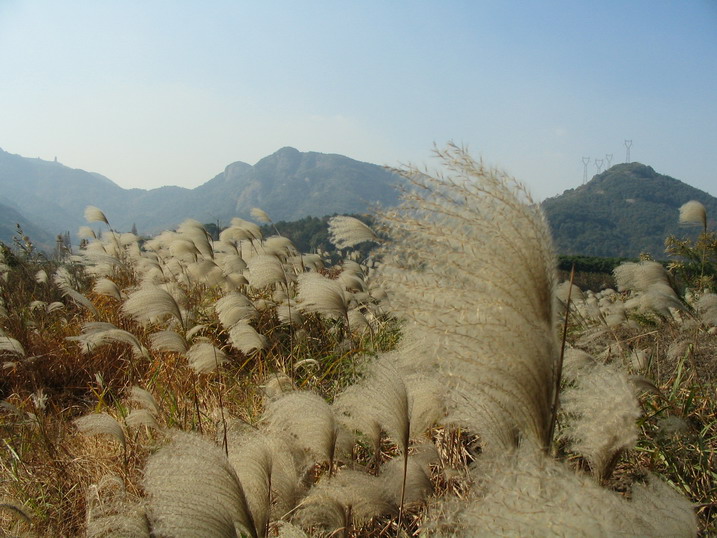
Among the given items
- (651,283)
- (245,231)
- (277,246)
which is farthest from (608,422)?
(245,231)

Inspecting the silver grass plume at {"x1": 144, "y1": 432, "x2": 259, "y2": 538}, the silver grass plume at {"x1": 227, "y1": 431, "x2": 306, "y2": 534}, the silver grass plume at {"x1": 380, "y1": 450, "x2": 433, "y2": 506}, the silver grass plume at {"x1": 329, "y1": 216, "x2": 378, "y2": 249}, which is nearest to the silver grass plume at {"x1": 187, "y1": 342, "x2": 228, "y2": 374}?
the silver grass plume at {"x1": 329, "y1": 216, "x2": 378, "y2": 249}

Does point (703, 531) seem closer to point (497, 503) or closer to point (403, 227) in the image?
point (497, 503)

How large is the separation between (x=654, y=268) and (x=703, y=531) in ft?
7.72

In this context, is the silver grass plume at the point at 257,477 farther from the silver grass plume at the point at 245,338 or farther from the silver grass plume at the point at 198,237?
the silver grass plume at the point at 198,237

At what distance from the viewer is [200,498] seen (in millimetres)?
1115

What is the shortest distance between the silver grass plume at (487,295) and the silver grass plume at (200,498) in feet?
2.18

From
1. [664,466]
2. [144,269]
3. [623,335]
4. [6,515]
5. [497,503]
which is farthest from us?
[144,269]

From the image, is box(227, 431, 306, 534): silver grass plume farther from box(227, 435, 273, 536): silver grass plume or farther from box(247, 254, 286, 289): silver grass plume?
box(247, 254, 286, 289): silver grass plume

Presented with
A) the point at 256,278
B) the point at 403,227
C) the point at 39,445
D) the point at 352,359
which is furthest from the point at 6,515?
the point at 403,227

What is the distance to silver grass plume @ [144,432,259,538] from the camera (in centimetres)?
110

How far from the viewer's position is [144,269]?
6.24 metres

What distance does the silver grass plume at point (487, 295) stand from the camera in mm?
1256

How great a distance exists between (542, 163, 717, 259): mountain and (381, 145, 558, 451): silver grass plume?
11315 cm

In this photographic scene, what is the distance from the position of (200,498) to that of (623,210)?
179 metres
